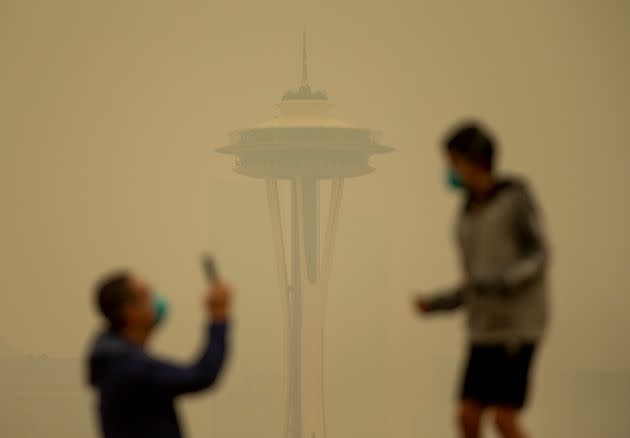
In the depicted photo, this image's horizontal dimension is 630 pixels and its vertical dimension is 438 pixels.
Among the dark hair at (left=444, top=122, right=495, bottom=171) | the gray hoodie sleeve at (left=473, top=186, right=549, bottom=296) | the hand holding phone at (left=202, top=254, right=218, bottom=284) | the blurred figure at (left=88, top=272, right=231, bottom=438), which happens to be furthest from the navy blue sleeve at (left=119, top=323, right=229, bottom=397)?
the dark hair at (left=444, top=122, right=495, bottom=171)

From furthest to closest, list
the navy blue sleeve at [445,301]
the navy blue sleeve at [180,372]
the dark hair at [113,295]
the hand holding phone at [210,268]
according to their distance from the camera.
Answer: the navy blue sleeve at [445,301]
the dark hair at [113,295]
the hand holding phone at [210,268]
the navy blue sleeve at [180,372]

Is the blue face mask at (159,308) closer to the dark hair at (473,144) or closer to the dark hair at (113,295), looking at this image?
the dark hair at (113,295)

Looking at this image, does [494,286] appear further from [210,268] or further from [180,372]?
[180,372]

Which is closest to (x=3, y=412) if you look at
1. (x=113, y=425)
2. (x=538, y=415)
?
(x=538, y=415)

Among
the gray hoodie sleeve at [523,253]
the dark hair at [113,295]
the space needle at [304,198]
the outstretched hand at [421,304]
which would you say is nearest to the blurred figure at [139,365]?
the dark hair at [113,295]

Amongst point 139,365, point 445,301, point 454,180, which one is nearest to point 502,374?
point 445,301

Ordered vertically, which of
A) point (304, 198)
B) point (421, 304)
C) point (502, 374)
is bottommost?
point (502, 374)
